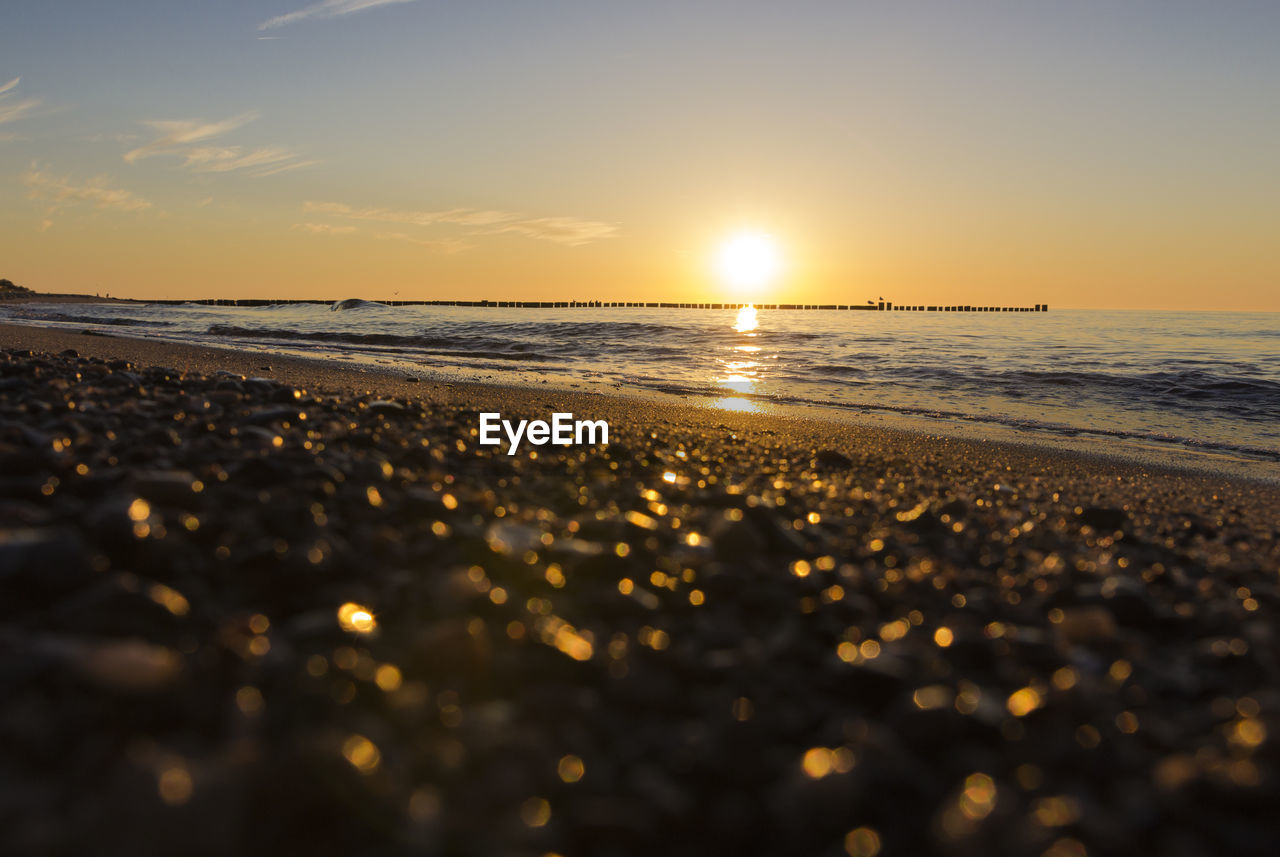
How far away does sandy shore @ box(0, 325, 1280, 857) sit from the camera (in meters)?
1.36

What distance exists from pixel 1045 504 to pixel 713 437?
2709mm

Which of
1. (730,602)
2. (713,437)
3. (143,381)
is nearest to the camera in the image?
(730,602)

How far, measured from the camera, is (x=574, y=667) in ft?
6.24

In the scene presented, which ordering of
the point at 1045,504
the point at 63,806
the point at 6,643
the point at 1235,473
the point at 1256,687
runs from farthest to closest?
the point at 1235,473, the point at 1045,504, the point at 1256,687, the point at 6,643, the point at 63,806

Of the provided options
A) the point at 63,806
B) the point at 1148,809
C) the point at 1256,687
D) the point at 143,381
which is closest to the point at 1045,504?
the point at 1256,687

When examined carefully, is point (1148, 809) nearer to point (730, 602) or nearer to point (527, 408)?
point (730, 602)

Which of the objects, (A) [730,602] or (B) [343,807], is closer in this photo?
(B) [343,807]

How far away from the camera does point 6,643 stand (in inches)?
58.9

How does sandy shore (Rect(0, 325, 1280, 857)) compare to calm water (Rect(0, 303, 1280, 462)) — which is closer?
sandy shore (Rect(0, 325, 1280, 857))

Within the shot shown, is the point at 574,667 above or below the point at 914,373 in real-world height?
below

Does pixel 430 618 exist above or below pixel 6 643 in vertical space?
below

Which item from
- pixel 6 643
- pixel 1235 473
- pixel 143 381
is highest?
pixel 143 381

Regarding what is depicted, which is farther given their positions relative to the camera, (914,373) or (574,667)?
(914,373)

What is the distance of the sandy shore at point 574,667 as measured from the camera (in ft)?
4.45
